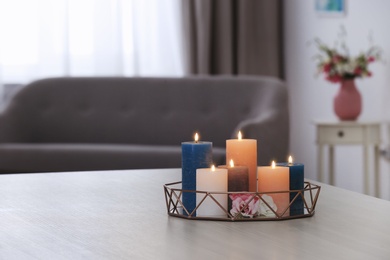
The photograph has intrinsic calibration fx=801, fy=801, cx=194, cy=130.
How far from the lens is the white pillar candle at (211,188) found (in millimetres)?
1762

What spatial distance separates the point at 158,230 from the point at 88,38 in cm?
436

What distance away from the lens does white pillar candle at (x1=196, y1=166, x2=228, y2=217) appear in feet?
5.78

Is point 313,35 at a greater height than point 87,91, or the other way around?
point 313,35

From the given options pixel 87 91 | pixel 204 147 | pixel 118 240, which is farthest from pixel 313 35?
pixel 118 240

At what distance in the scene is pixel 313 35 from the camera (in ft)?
19.6

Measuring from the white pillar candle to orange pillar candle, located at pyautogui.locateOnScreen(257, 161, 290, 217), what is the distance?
0.30ft

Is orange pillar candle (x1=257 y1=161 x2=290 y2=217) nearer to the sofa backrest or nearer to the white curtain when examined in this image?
the sofa backrest

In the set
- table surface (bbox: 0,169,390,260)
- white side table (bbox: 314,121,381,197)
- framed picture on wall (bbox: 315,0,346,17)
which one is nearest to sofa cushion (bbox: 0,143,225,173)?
white side table (bbox: 314,121,381,197)

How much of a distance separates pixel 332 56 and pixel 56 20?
6.56 ft

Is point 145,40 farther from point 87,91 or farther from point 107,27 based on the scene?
point 87,91

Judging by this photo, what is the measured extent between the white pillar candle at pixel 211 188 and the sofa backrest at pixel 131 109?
124 inches

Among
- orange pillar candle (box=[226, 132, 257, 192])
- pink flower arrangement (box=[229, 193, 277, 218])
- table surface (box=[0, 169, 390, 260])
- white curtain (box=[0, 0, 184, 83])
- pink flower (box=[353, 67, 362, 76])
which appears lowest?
table surface (box=[0, 169, 390, 260])

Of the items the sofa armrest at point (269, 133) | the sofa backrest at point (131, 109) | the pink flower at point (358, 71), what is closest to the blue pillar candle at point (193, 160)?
the sofa armrest at point (269, 133)

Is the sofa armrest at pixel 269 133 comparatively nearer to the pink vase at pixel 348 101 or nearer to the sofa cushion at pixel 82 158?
the sofa cushion at pixel 82 158
